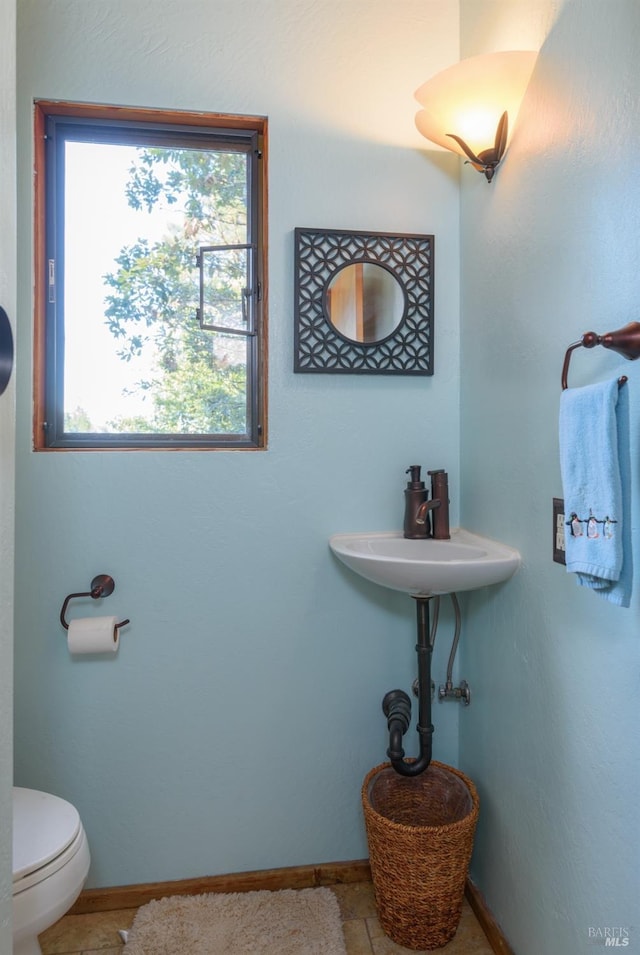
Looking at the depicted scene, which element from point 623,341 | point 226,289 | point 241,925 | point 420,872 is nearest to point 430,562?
point 623,341

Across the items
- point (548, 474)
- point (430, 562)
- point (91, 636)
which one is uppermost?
point (548, 474)

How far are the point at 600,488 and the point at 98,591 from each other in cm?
131

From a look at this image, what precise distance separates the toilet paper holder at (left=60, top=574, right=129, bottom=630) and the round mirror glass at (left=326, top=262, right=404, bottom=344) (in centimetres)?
101

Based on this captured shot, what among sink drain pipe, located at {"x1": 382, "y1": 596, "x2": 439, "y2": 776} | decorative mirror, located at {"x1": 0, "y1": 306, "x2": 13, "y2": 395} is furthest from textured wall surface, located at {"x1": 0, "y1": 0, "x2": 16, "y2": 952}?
sink drain pipe, located at {"x1": 382, "y1": 596, "x2": 439, "y2": 776}

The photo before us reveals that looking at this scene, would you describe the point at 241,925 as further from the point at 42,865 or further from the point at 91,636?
the point at 91,636

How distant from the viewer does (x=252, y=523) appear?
1691 millimetres

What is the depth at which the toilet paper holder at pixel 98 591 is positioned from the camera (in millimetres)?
1587

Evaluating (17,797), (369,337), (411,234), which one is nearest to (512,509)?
(369,337)

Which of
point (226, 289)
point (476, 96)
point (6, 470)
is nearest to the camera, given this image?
point (6, 470)

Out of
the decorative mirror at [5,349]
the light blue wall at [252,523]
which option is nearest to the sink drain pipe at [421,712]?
the light blue wall at [252,523]

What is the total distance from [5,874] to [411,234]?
1841mm

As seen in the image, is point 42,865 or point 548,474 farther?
point 548,474

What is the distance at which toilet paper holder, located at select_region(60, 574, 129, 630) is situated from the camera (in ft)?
5.21

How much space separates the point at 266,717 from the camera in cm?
171
